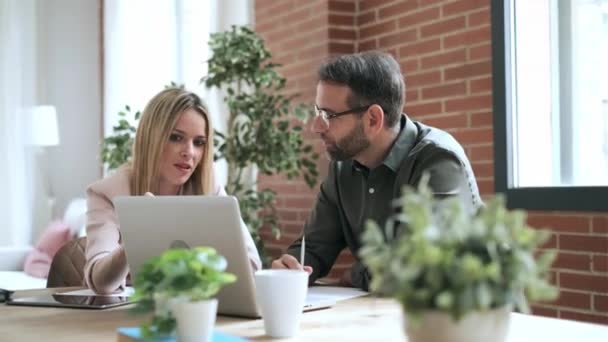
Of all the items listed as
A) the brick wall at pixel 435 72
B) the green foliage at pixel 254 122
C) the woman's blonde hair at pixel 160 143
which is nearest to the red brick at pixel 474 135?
the brick wall at pixel 435 72

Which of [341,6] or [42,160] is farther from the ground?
[341,6]

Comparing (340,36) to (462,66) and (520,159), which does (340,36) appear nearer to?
(462,66)

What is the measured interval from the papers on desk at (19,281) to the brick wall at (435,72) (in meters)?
1.23

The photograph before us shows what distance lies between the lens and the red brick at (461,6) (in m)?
2.99

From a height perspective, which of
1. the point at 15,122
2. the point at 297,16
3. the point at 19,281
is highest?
the point at 297,16

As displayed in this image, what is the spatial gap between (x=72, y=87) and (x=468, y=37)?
11.1 feet

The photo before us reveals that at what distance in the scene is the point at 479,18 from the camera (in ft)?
9.84

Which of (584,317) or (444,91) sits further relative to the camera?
(444,91)

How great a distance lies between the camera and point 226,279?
1012mm

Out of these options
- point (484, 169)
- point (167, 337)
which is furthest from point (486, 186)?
point (167, 337)

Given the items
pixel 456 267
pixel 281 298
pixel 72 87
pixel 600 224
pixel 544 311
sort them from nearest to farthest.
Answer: pixel 456 267, pixel 281 298, pixel 600 224, pixel 544 311, pixel 72 87

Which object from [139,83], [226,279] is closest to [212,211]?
[226,279]

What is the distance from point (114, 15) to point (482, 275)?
4.78 metres

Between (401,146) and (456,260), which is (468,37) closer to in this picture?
(401,146)
